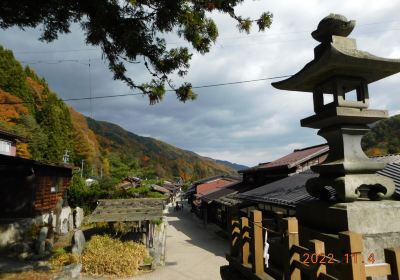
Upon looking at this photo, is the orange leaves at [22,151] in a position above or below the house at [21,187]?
above

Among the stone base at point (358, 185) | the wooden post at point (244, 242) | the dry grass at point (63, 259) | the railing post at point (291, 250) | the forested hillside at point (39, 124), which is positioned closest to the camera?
the railing post at point (291, 250)

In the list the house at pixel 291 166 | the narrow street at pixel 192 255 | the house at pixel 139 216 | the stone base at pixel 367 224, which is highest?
the house at pixel 291 166

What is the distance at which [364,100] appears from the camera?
4.18 m

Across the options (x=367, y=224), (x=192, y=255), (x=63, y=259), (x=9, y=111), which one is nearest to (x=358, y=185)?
(x=367, y=224)

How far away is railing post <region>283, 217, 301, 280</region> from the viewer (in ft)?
11.1

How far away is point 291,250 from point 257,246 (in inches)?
41.3

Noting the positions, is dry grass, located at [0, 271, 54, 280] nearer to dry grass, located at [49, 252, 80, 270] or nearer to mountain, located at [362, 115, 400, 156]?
dry grass, located at [49, 252, 80, 270]

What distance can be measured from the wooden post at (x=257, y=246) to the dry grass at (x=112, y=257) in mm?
11286

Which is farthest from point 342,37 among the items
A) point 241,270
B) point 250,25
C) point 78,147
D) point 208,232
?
point 78,147

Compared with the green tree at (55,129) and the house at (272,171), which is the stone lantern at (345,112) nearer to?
the house at (272,171)

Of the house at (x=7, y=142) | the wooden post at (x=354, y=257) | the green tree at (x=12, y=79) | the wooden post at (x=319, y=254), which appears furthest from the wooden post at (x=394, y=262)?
the green tree at (x=12, y=79)

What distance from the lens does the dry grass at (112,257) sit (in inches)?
545

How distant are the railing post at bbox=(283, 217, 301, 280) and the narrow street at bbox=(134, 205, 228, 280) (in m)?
11.3

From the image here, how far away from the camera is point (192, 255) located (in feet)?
59.3
